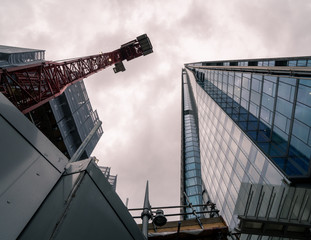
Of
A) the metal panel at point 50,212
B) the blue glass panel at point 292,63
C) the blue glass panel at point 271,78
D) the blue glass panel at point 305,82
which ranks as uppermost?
the metal panel at point 50,212

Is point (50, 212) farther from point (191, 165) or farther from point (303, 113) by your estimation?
point (191, 165)

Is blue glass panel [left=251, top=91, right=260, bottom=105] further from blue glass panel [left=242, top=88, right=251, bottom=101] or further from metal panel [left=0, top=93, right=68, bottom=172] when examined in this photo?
metal panel [left=0, top=93, right=68, bottom=172]

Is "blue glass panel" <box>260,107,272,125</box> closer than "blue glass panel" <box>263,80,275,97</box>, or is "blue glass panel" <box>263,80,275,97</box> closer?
"blue glass panel" <box>263,80,275,97</box>

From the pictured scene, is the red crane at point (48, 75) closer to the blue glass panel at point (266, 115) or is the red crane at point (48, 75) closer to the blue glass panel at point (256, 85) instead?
the blue glass panel at point (256, 85)

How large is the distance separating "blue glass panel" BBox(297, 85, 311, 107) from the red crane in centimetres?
1946

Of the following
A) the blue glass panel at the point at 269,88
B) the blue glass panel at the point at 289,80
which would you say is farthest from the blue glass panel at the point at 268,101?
the blue glass panel at the point at 289,80

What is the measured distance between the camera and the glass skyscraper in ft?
44.8

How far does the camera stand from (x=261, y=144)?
1945 cm

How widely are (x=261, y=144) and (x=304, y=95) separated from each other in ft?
20.4

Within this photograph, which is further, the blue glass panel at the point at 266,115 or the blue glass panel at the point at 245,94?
the blue glass panel at the point at 245,94

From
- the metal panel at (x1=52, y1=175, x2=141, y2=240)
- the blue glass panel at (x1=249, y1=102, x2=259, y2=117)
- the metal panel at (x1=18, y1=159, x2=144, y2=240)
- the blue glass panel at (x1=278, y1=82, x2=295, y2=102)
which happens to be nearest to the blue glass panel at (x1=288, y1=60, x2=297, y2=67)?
the blue glass panel at (x1=278, y1=82, x2=295, y2=102)

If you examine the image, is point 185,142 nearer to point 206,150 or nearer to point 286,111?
point 206,150

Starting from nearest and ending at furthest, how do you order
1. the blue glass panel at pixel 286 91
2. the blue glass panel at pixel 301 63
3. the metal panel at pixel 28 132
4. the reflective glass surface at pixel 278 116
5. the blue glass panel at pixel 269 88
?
the metal panel at pixel 28 132
the reflective glass surface at pixel 278 116
the blue glass panel at pixel 286 91
the blue glass panel at pixel 269 88
the blue glass panel at pixel 301 63

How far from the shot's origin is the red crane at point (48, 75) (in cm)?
1270
